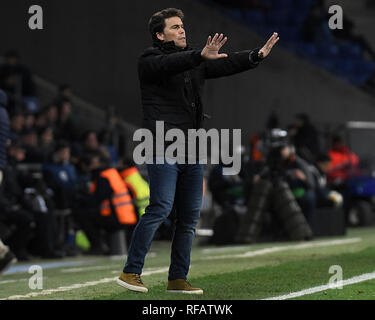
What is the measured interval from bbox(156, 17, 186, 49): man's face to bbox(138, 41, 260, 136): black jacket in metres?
0.04

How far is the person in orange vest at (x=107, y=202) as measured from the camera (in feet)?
51.2

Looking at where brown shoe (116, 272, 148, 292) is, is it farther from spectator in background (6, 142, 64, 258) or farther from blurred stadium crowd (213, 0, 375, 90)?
blurred stadium crowd (213, 0, 375, 90)

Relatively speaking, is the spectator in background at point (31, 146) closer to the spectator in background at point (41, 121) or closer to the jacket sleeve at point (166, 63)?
the spectator in background at point (41, 121)

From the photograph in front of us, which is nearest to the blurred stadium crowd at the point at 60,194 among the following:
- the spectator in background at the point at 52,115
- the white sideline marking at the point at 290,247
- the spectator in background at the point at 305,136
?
the spectator in background at the point at 52,115

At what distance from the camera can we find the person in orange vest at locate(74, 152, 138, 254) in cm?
1559

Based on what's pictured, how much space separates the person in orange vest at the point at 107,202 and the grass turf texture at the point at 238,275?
1.92 ft

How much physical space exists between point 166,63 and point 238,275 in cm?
307

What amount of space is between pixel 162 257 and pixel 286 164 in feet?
11.9

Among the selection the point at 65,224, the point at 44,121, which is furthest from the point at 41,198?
the point at 44,121

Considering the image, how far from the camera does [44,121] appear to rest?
Answer: 18781mm

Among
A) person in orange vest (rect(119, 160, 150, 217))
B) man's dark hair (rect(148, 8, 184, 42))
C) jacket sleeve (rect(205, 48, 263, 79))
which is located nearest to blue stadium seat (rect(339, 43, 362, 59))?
person in orange vest (rect(119, 160, 150, 217))

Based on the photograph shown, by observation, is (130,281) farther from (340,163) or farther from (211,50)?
(340,163)
